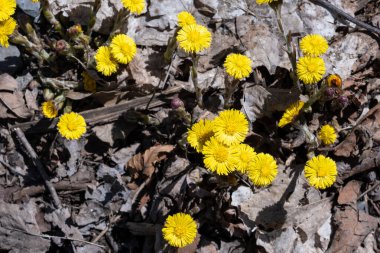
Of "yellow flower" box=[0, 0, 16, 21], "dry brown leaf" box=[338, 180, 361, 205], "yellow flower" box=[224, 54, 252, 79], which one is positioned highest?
"yellow flower" box=[0, 0, 16, 21]

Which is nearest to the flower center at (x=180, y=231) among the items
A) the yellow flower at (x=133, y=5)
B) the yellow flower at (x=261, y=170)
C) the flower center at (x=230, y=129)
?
the yellow flower at (x=261, y=170)

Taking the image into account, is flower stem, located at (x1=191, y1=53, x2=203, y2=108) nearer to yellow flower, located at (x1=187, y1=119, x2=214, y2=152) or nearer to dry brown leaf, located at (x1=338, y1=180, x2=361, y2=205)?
yellow flower, located at (x1=187, y1=119, x2=214, y2=152)

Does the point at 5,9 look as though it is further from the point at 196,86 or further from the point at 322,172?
the point at 322,172

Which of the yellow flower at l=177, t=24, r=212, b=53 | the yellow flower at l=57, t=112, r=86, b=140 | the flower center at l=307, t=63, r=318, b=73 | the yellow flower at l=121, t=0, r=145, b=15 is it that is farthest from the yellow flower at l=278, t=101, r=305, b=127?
the yellow flower at l=57, t=112, r=86, b=140

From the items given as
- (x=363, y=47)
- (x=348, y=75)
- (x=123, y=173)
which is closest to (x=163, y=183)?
(x=123, y=173)

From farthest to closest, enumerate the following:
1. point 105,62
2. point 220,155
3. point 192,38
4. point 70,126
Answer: point 105,62 → point 70,126 → point 192,38 → point 220,155

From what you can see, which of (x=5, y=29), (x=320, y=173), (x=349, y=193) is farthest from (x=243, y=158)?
(x=5, y=29)
